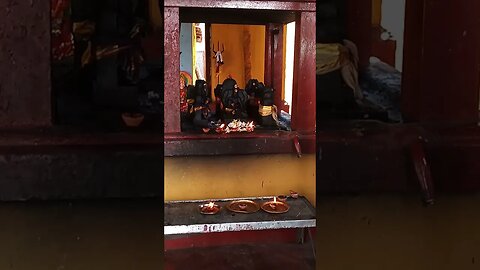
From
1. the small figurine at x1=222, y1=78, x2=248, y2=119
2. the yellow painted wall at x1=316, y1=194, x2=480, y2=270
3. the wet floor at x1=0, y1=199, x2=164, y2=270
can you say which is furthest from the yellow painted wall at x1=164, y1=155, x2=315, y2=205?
the wet floor at x1=0, y1=199, x2=164, y2=270

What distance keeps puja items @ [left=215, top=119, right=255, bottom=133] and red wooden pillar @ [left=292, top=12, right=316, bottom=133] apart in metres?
0.18

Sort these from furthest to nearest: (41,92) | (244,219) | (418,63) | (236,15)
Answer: (236,15) → (244,219) → (418,63) → (41,92)

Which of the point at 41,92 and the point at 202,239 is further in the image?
the point at 202,239

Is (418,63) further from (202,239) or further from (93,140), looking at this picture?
(202,239)

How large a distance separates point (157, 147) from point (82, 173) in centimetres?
13

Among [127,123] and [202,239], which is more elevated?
[127,123]

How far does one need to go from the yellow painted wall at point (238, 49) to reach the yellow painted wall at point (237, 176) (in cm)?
31

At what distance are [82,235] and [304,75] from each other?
0.88 m

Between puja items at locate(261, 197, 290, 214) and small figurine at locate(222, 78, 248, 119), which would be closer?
puja items at locate(261, 197, 290, 214)

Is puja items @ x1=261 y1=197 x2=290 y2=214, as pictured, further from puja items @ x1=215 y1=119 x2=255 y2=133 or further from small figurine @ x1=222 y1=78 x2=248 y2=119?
small figurine @ x1=222 y1=78 x2=248 y2=119

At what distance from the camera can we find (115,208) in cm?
74

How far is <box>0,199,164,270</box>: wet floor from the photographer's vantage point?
72 centimetres

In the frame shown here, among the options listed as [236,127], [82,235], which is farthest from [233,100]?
[82,235]

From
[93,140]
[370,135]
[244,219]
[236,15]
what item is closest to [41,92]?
[93,140]
